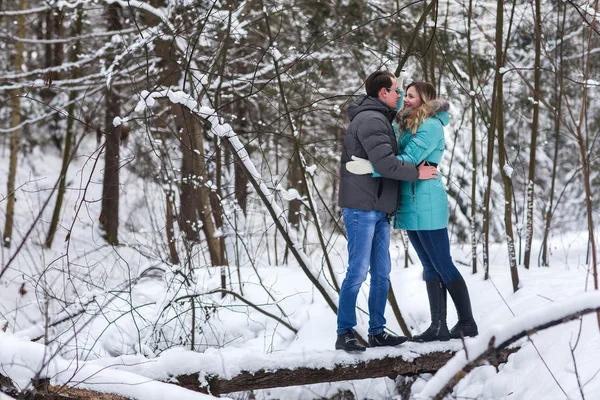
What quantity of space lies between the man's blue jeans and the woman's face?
2.31 ft

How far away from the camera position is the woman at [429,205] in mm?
3969

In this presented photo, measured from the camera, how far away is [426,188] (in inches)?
157

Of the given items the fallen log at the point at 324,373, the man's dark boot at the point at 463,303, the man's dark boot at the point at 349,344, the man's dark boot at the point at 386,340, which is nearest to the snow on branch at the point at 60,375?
the fallen log at the point at 324,373

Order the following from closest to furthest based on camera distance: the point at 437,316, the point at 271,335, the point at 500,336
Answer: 1. the point at 500,336
2. the point at 437,316
3. the point at 271,335

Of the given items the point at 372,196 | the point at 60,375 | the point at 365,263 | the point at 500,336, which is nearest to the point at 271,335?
the point at 365,263

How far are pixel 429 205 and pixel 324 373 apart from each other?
125cm

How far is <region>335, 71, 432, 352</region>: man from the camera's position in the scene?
385cm

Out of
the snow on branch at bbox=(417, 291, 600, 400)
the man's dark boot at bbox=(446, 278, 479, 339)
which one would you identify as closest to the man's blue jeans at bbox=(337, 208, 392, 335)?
the man's dark boot at bbox=(446, 278, 479, 339)

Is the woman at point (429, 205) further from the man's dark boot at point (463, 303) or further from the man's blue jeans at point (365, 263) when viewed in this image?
the man's blue jeans at point (365, 263)

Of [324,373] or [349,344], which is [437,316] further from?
[324,373]

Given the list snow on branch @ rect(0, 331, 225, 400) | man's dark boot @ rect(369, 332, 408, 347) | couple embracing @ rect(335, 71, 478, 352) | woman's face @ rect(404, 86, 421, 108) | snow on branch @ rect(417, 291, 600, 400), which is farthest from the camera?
man's dark boot @ rect(369, 332, 408, 347)

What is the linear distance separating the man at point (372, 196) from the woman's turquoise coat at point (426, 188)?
88 mm

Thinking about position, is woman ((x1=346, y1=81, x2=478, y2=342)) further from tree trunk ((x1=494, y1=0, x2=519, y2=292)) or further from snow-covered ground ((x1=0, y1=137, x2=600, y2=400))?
tree trunk ((x1=494, y1=0, x2=519, y2=292))

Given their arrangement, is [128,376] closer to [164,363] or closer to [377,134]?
[164,363]
